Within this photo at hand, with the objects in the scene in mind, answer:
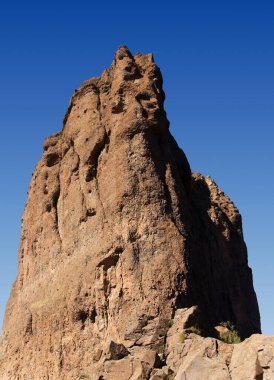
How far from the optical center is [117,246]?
35.9m

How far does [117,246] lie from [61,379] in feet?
23.5

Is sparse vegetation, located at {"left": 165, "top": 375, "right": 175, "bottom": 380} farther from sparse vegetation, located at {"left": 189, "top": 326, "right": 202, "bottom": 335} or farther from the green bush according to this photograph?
the green bush

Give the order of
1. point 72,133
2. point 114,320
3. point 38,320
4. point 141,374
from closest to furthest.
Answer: point 141,374
point 114,320
point 38,320
point 72,133

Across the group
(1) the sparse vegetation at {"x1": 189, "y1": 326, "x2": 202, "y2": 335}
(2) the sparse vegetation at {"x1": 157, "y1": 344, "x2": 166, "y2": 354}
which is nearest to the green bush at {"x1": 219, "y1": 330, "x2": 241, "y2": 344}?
(1) the sparse vegetation at {"x1": 189, "y1": 326, "x2": 202, "y2": 335}

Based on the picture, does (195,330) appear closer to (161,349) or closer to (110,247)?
(161,349)

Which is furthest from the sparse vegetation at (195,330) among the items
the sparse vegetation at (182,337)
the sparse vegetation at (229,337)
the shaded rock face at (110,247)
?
the sparse vegetation at (229,337)

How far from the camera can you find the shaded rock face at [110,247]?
34125 mm

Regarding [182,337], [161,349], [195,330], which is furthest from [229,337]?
[161,349]

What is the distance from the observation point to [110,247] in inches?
1430

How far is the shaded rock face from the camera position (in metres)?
34.1

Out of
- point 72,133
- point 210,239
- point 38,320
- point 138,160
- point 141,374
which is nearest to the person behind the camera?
point 141,374

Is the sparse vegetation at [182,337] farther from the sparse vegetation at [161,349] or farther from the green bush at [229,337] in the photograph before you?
the green bush at [229,337]

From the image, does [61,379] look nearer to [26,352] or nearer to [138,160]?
[26,352]

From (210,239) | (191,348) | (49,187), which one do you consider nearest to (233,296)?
(210,239)
